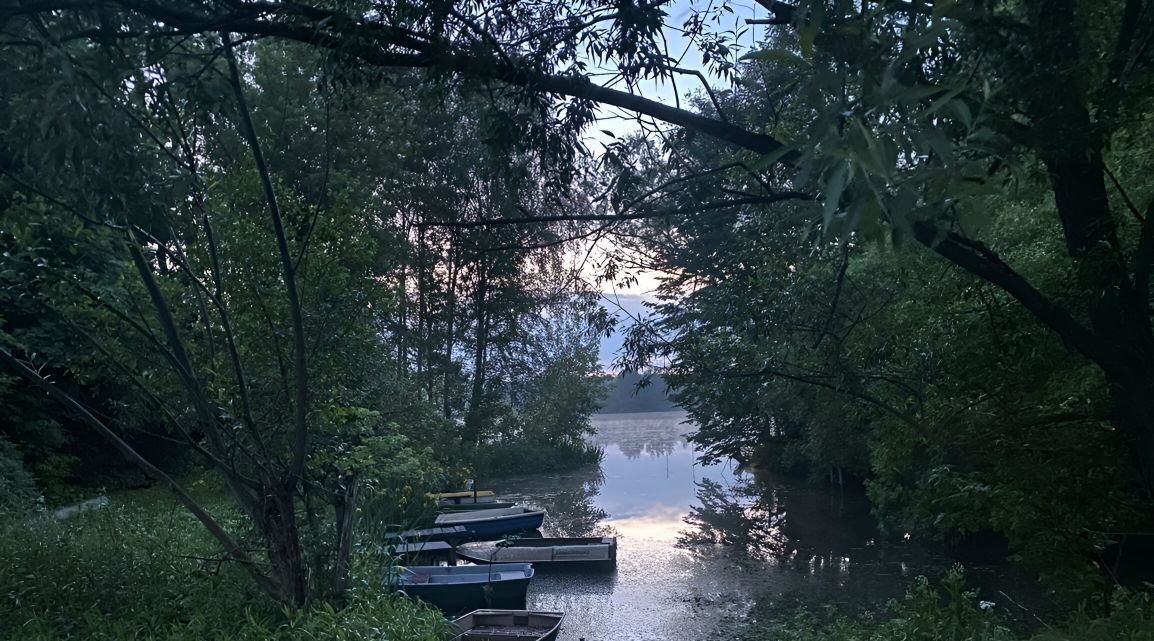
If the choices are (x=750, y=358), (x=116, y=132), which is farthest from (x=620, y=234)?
(x=116, y=132)

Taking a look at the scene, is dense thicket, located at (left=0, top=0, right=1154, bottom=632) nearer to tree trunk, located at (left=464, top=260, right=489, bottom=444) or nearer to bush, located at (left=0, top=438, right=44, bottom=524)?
bush, located at (left=0, top=438, right=44, bottom=524)

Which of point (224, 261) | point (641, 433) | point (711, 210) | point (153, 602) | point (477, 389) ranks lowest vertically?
point (641, 433)

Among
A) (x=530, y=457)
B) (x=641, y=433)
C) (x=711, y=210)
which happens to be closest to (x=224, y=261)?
(x=711, y=210)

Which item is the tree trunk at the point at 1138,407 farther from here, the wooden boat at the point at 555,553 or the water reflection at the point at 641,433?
the water reflection at the point at 641,433

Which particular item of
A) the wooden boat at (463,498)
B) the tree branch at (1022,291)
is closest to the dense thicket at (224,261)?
the tree branch at (1022,291)

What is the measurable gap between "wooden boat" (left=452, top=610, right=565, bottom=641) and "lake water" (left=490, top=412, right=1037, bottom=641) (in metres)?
1.25

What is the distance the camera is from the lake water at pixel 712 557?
1142 cm

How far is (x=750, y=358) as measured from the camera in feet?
24.9

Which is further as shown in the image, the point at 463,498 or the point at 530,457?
the point at 530,457

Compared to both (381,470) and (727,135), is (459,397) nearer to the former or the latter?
(381,470)

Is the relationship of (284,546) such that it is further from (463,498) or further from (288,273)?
(463,498)

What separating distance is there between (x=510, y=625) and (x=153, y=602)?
392 centimetres

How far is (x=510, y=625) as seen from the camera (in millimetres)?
9273

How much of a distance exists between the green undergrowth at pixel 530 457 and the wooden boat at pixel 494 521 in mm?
8528
